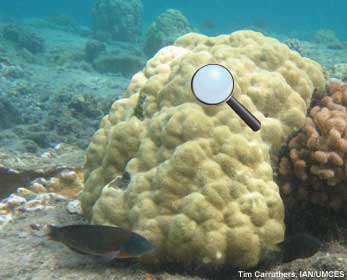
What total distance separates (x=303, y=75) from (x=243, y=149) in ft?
4.54

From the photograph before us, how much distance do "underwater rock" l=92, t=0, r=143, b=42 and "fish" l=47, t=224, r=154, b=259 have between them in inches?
1032

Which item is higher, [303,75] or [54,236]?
[303,75]

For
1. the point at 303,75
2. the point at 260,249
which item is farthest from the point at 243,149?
the point at 303,75

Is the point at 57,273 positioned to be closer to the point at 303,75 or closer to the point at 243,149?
the point at 243,149

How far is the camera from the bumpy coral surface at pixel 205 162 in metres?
2.83

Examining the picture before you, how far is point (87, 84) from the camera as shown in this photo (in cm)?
1603

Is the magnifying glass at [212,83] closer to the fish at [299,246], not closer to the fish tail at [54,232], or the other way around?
the fish at [299,246]

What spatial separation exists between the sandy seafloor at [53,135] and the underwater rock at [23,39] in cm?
67

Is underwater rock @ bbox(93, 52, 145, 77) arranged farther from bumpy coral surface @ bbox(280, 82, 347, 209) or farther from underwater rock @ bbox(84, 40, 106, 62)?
bumpy coral surface @ bbox(280, 82, 347, 209)

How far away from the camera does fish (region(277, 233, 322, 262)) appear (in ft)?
8.92

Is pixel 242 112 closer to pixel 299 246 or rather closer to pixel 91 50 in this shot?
pixel 299 246

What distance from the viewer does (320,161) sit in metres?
3.02

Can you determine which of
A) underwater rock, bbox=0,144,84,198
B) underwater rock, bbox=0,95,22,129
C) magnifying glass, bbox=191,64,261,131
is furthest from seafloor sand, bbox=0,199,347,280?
underwater rock, bbox=0,95,22,129

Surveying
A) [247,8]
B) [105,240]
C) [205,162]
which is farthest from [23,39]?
[247,8]
